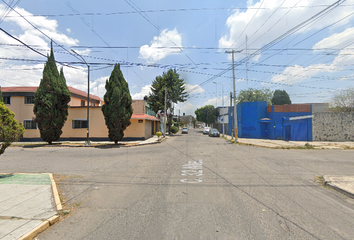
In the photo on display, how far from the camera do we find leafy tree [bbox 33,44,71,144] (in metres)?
19.9

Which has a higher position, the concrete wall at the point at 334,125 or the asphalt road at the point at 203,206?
the concrete wall at the point at 334,125

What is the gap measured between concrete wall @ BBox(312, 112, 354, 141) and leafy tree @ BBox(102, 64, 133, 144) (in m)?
21.7

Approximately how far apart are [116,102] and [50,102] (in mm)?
7103

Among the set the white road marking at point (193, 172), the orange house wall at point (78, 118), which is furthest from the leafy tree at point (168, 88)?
the white road marking at point (193, 172)

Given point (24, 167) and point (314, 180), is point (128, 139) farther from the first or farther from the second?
point (314, 180)

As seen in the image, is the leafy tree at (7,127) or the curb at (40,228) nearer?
the curb at (40,228)

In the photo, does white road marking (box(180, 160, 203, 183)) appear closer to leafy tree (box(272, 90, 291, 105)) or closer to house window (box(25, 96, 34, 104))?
house window (box(25, 96, 34, 104))

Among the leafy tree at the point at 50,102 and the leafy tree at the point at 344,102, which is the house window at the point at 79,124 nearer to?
the leafy tree at the point at 50,102

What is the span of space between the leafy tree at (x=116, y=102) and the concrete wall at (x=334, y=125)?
21.7 metres

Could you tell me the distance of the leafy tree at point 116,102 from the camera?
1917 centimetres

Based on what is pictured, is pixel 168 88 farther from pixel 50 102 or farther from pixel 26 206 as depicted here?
pixel 26 206

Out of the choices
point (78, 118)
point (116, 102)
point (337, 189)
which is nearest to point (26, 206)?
point (337, 189)

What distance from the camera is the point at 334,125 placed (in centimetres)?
2283

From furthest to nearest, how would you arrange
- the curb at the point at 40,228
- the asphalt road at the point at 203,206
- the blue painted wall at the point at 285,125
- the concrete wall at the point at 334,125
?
the blue painted wall at the point at 285,125, the concrete wall at the point at 334,125, the asphalt road at the point at 203,206, the curb at the point at 40,228
